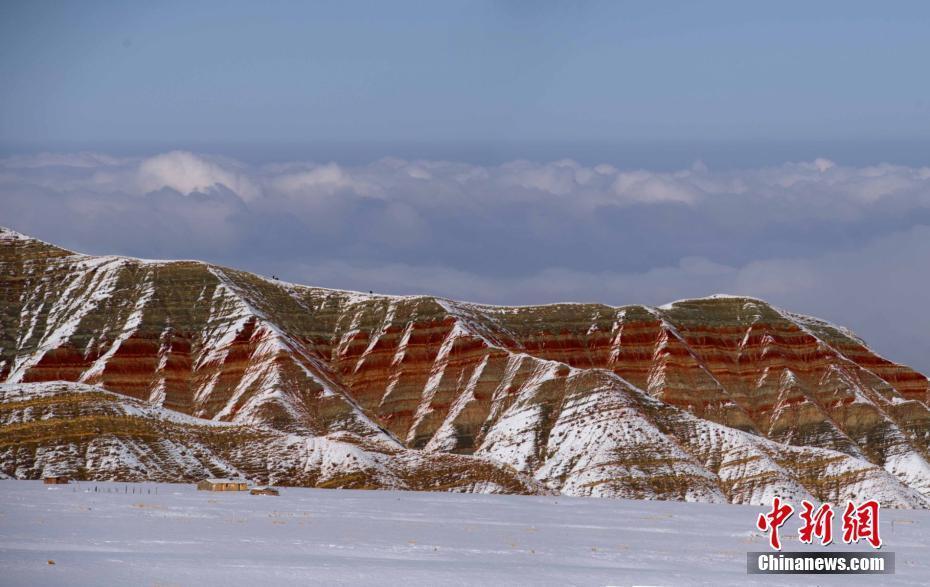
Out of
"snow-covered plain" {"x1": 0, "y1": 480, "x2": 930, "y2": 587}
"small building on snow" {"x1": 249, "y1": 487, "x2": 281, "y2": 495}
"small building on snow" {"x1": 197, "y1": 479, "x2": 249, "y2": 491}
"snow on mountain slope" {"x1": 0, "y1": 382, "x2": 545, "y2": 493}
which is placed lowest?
"snow-covered plain" {"x1": 0, "y1": 480, "x2": 930, "y2": 587}

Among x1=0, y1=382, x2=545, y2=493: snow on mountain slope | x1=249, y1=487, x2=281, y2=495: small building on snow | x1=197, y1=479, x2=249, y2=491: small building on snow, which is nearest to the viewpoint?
x1=249, y1=487, x2=281, y2=495: small building on snow

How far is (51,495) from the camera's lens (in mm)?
123438

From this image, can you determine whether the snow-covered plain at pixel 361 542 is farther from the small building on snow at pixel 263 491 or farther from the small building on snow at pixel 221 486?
the small building on snow at pixel 221 486

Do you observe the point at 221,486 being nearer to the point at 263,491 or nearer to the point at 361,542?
the point at 263,491

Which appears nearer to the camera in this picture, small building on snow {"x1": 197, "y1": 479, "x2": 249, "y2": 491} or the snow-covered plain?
the snow-covered plain

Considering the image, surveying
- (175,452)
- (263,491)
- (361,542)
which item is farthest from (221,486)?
(361,542)

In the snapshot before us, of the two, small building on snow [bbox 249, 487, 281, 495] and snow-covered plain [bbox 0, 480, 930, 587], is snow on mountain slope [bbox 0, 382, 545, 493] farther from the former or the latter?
small building on snow [bbox 249, 487, 281, 495]

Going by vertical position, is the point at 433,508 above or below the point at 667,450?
below

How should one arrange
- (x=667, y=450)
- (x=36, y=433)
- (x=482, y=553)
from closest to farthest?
(x=482, y=553)
(x=36, y=433)
(x=667, y=450)

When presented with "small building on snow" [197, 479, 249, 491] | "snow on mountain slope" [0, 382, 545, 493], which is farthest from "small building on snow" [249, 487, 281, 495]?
"snow on mountain slope" [0, 382, 545, 493]

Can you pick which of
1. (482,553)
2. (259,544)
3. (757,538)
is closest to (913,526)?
(757,538)

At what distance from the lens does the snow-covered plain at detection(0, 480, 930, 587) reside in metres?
71.6

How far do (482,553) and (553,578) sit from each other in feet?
45.9

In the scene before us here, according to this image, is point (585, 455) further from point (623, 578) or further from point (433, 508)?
point (623, 578)
